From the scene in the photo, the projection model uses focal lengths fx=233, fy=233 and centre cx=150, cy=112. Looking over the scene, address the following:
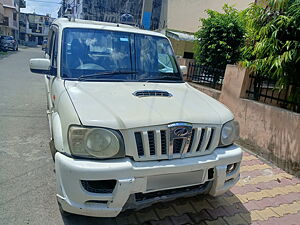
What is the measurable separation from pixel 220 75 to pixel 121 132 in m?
5.49

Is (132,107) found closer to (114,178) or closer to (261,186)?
(114,178)

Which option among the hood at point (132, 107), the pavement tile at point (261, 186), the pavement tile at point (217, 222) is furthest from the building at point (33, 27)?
the pavement tile at point (217, 222)

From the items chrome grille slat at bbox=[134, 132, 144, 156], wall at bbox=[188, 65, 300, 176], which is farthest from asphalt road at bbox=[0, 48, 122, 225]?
wall at bbox=[188, 65, 300, 176]

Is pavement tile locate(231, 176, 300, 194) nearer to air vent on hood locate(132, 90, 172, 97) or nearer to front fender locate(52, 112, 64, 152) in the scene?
air vent on hood locate(132, 90, 172, 97)

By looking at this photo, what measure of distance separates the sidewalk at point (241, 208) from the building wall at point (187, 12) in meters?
11.1

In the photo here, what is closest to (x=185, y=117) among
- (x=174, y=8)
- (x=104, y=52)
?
(x=104, y=52)

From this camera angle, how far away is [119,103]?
2.13 metres

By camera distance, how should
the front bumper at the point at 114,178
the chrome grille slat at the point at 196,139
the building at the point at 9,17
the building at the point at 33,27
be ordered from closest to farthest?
1. the front bumper at the point at 114,178
2. the chrome grille slat at the point at 196,139
3. the building at the point at 9,17
4. the building at the point at 33,27

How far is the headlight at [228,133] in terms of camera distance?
91.5 inches

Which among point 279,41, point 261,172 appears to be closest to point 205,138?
point 261,172

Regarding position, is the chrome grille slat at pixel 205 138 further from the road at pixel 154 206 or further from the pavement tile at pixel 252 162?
the pavement tile at pixel 252 162

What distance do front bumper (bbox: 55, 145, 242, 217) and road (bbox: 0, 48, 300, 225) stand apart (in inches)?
21.2

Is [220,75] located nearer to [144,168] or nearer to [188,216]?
[188,216]

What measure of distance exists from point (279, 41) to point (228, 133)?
99.2 inches
